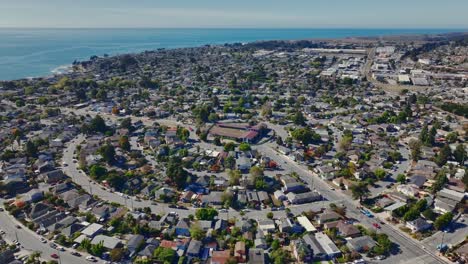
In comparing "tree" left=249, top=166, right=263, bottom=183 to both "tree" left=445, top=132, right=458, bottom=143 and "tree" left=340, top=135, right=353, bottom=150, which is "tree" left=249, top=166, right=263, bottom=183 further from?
"tree" left=445, top=132, right=458, bottom=143

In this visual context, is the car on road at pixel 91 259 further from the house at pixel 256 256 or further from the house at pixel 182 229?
the house at pixel 256 256

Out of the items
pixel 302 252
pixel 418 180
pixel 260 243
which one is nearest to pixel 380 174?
pixel 418 180

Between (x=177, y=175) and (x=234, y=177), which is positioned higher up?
(x=177, y=175)

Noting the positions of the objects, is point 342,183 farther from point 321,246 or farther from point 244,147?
point 244,147

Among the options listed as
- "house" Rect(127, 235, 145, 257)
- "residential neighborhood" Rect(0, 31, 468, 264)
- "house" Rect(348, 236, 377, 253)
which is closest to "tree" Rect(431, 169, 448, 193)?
"residential neighborhood" Rect(0, 31, 468, 264)

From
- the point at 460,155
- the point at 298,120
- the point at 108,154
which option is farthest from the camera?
the point at 298,120

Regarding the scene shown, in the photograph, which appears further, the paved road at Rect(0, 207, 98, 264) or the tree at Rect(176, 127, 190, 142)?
the tree at Rect(176, 127, 190, 142)

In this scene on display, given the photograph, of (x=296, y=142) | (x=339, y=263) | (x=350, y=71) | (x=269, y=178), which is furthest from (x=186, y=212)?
(x=350, y=71)
